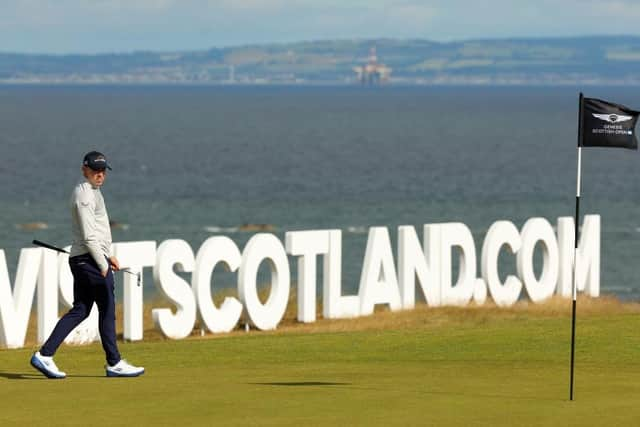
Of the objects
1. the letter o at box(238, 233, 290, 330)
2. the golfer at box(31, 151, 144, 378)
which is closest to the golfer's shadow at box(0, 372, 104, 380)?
the golfer at box(31, 151, 144, 378)

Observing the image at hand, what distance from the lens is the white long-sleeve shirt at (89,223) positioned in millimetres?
13992

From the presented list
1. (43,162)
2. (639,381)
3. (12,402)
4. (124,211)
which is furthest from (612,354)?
(43,162)

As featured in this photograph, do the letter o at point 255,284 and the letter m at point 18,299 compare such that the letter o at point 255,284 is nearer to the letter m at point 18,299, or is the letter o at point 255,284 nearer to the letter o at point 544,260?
the letter m at point 18,299

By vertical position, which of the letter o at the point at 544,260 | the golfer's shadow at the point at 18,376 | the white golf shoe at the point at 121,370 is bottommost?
the letter o at the point at 544,260

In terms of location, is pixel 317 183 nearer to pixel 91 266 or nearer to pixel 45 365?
pixel 45 365

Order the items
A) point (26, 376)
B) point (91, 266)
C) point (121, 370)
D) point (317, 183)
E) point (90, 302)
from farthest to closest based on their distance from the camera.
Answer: point (317, 183)
point (26, 376)
point (121, 370)
point (90, 302)
point (91, 266)

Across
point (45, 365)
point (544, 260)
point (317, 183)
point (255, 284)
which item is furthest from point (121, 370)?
point (317, 183)

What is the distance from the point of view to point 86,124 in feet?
→ 570

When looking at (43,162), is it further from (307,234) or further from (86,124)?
(307,234)

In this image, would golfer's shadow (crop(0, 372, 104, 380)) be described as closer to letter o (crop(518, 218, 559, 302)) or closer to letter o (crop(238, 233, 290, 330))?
letter o (crop(238, 233, 290, 330))

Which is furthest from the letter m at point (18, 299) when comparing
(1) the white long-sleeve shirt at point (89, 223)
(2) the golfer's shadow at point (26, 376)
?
(1) the white long-sleeve shirt at point (89, 223)

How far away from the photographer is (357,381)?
14.3 metres

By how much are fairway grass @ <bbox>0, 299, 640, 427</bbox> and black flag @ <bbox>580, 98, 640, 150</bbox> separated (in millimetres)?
2195

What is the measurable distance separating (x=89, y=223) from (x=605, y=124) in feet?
15.5
